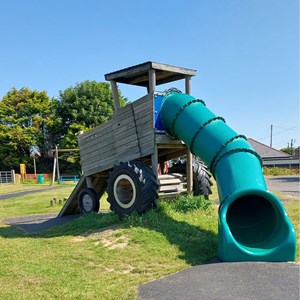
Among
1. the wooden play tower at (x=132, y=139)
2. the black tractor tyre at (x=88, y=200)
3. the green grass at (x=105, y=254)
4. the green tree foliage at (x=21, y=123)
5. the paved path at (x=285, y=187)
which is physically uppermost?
the green tree foliage at (x=21, y=123)

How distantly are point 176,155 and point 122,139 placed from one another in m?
2.03

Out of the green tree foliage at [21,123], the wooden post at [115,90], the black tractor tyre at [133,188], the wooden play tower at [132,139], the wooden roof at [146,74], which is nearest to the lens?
the black tractor tyre at [133,188]

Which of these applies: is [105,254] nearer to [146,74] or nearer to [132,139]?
[132,139]

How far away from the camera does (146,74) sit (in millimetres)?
9664

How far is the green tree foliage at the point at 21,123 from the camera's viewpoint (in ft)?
150

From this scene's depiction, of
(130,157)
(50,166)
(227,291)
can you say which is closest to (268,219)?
(227,291)

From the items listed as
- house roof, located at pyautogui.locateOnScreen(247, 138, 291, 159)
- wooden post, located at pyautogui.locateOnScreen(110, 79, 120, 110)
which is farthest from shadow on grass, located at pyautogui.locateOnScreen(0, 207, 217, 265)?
house roof, located at pyautogui.locateOnScreen(247, 138, 291, 159)

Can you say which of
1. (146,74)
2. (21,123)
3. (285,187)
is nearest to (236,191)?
(146,74)

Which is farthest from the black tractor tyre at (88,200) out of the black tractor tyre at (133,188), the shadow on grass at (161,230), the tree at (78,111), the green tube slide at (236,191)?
the tree at (78,111)

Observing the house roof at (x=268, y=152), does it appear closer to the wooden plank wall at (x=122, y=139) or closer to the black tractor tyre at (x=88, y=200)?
the black tractor tyre at (x=88, y=200)

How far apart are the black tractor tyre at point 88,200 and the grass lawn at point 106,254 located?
194 cm

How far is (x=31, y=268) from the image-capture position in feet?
17.4

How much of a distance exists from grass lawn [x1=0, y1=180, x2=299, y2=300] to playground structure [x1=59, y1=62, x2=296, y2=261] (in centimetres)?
56

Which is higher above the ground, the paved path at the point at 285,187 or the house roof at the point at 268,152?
the house roof at the point at 268,152
